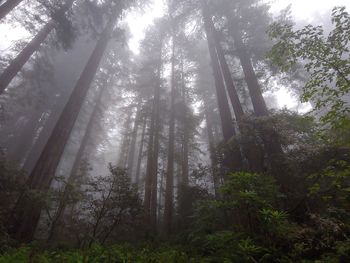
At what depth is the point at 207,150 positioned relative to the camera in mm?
14352

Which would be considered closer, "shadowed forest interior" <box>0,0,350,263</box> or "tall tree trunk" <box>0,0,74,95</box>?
"shadowed forest interior" <box>0,0,350,263</box>

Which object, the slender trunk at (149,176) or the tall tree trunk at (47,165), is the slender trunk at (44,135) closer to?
the slender trunk at (149,176)

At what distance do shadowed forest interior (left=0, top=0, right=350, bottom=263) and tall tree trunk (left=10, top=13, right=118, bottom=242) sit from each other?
39 mm

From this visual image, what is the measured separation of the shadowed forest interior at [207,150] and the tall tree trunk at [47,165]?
0.04 meters

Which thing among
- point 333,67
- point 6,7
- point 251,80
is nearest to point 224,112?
point 251,80

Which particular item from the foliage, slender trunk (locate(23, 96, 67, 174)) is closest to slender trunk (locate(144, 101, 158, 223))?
slender trunk (locate(23, 96, 67, 174))

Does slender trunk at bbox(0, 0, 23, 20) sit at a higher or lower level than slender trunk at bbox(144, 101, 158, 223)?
higher

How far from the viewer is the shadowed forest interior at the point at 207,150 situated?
4273 millimetres

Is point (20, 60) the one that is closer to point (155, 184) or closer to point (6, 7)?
point (6, 7)

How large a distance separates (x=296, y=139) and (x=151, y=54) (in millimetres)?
16617

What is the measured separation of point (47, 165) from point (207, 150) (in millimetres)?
8521

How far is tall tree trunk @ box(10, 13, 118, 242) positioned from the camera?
23.8 ft

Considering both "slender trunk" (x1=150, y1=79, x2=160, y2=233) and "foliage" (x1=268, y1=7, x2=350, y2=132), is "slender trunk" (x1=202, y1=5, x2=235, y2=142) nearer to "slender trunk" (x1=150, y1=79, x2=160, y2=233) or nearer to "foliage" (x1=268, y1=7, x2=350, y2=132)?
"slender trunk" (x1=150, y1=79, x2=160, y2=233)

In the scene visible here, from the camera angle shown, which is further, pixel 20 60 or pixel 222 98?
pixel 20 60
